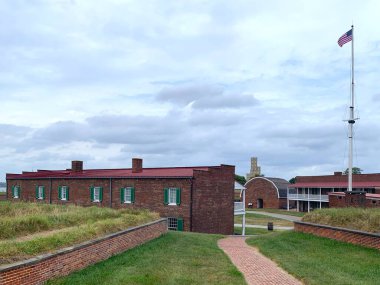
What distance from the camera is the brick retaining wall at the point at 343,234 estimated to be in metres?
15.9

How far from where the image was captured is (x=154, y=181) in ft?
111

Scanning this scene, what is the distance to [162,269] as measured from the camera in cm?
1280

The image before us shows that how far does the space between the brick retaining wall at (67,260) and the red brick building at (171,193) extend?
45.4 feet

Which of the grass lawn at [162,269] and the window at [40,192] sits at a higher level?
the window at [40,192]

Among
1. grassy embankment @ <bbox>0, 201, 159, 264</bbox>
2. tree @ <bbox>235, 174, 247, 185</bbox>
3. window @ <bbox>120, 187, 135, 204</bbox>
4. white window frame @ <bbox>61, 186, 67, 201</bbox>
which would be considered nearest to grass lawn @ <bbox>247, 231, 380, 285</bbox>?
grassy embankment @ <bbox>0, 201, 159, 264</bbox>

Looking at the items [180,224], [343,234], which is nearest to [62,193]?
[180,224]

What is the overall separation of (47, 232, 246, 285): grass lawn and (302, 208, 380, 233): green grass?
5.55m

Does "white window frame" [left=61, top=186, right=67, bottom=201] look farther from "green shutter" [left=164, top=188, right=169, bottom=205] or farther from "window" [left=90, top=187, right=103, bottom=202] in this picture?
"green shutter" [left=164, top=188, right=169, bottom=205]

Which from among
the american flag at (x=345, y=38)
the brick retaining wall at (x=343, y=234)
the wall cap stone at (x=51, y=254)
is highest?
the american flag at (x=345, y=38)

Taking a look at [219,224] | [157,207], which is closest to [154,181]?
[157,207]

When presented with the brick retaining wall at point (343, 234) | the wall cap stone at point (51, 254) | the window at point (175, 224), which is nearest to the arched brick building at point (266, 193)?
the window at point (175, 224)

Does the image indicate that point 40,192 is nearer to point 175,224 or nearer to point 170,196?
point 170,196

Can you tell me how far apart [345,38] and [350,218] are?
1365 centimetres

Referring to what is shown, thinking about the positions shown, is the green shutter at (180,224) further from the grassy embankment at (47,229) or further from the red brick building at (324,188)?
the red brick building at (324,188)
